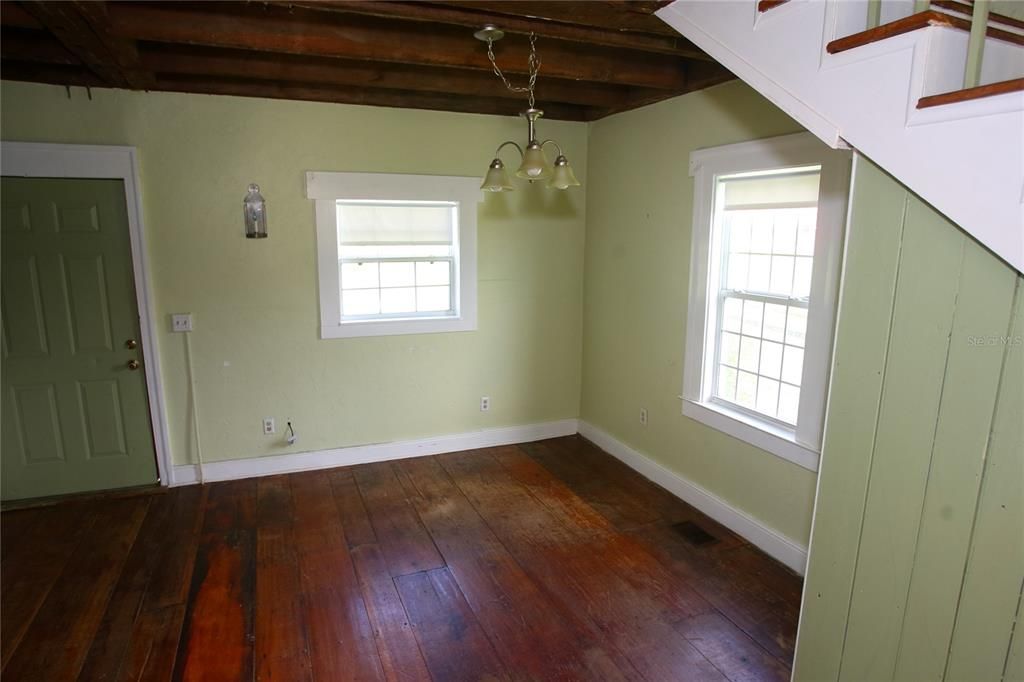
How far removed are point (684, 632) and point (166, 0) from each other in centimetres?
351

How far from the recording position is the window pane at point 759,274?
2.99 meters

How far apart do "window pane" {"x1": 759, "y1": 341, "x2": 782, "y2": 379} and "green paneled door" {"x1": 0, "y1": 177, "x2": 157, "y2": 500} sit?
3.75 metres

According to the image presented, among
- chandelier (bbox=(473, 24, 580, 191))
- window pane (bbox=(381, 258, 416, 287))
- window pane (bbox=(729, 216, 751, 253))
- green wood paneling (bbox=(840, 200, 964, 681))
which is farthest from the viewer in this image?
window pane (bbox=(381, 258, 416, 287))

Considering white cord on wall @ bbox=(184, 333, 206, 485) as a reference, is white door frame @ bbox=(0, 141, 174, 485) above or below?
above

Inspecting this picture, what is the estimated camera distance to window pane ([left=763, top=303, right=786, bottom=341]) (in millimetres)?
2916

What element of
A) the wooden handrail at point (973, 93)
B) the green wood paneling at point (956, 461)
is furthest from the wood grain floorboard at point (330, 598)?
the wooden handrail at point (973, 93)

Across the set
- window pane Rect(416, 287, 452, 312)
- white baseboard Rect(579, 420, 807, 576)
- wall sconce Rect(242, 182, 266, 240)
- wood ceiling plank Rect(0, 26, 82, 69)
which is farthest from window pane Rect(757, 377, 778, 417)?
wood ceiling plank Rect(0, 26, 82, 69)

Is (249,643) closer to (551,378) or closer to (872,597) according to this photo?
(872,597)

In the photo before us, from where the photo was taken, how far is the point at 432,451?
4.32 m

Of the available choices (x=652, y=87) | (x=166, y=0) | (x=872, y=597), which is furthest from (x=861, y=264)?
(x=166, y=0)

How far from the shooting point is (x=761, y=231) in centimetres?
302

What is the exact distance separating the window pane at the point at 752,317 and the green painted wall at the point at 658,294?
0.41 metres

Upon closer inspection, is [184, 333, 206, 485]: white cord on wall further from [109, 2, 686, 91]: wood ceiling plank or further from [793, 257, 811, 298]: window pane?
[793, 257, 811, 298]: window pane

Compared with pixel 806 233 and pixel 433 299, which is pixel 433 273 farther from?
pixel 806 233
